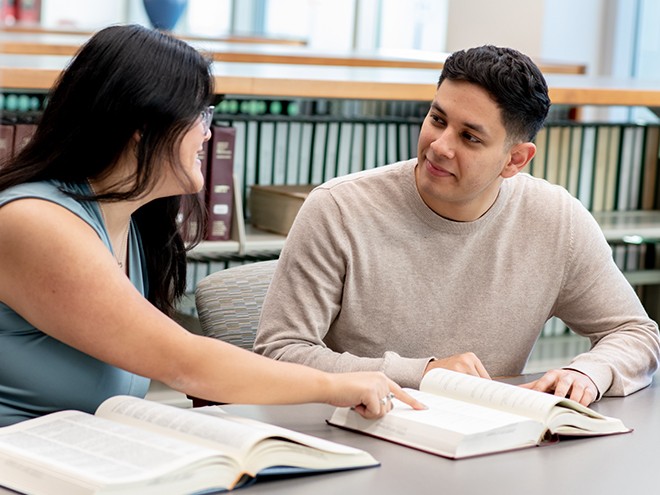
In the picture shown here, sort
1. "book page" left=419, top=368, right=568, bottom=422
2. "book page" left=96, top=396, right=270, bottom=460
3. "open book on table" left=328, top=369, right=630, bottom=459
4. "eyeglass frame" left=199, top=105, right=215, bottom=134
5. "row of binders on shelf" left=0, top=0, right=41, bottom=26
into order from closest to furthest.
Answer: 1. "book page" left=96, top=396, right=270, bottom=460
2. "open book on table" left=328, top=369, right=630, bottom=459
3. "book page" left=419, top=368, right=568, bottom=422
4. "eyeglass frame" left=199, top=105, right=215, bottom=134
5. "row of binders on shelf" left=0, top=0, right=41, bottom=26

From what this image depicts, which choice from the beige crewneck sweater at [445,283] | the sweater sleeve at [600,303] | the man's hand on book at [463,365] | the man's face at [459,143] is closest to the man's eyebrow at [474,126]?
the man's face at [459,143]

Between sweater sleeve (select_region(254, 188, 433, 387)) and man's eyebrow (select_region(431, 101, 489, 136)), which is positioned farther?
man's eyebrow (select_region(431, 101, 489, 136))

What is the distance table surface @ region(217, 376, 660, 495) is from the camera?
131 cm

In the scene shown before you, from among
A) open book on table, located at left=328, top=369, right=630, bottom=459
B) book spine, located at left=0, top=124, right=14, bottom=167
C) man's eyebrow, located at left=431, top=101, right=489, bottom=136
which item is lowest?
open book on table, located at left=328, top=369, right=630, bottom=459

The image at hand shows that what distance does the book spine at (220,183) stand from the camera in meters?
2.84

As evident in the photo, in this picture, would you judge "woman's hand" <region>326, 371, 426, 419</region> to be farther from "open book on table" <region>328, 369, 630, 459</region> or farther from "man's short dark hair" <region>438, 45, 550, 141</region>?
"man's short dark hair" <region>438, 45, 550, 141</region>

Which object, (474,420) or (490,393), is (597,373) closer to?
(490,393)

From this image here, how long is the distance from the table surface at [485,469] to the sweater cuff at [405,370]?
17cm

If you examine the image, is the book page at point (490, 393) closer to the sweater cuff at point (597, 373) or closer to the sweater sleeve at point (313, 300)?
the sweater sleeve at point (313, 300)

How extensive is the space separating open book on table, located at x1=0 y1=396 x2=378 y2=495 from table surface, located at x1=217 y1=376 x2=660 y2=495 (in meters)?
0.03

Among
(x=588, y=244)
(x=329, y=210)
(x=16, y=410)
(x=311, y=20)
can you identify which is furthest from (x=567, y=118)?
(x=311, y=20)

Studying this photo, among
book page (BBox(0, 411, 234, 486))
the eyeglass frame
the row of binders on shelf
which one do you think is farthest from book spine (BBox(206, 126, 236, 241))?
the row of binders on shelf

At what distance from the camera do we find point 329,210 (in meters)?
1.94

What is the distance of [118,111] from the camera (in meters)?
1.58
